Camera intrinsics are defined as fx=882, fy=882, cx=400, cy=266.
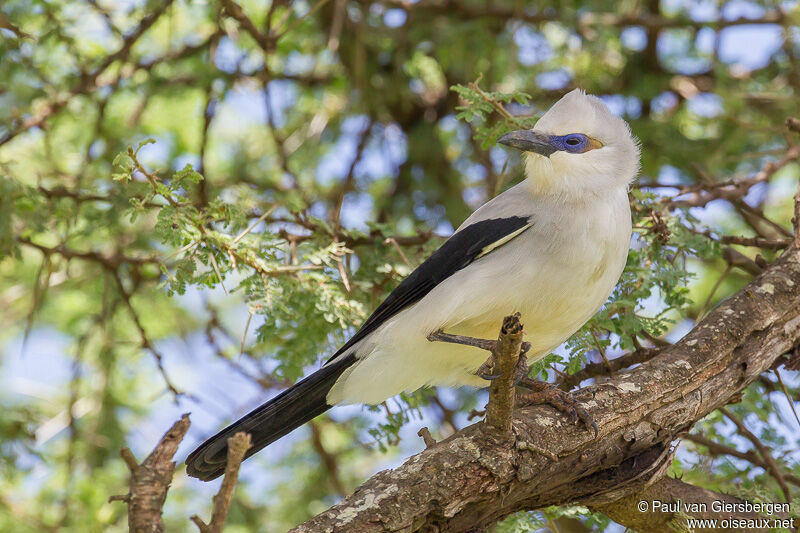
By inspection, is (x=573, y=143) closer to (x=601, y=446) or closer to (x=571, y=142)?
(x=571, y=142)

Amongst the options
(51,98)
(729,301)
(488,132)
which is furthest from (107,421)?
(729,301)

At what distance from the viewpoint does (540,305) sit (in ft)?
12.2

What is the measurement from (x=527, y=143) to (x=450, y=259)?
65cm

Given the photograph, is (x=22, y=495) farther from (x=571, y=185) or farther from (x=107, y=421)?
(x=571, y=185)

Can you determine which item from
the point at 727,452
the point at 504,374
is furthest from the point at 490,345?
the point at 727,452

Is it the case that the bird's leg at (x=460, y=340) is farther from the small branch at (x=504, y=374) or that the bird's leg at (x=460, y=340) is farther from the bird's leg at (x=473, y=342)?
the small branch at (x=504, y=374)

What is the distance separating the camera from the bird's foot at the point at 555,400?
3.41m

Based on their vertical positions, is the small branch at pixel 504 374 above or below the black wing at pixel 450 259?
below

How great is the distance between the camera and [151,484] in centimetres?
295

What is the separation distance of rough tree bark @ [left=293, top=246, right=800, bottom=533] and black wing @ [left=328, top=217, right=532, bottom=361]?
2.47 feet

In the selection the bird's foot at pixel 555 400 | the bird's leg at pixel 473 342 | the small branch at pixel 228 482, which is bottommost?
the small branch at pixel 228 482

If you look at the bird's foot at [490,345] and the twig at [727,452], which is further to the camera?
the twig at [727,452]

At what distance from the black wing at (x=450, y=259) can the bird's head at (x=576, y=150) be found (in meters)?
0.29

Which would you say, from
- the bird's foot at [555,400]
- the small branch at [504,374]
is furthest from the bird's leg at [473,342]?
the small branch at [504,374]
